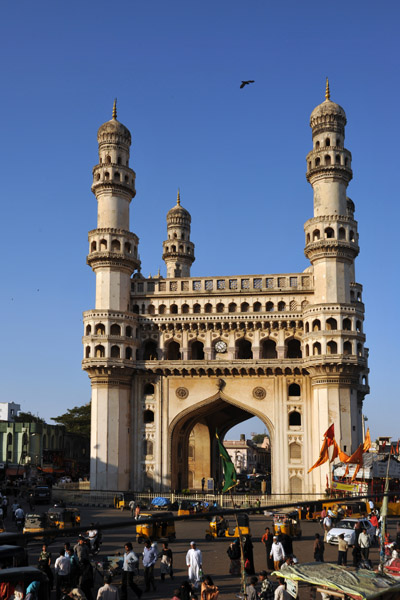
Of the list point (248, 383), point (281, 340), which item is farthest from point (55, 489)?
point (281, 340)

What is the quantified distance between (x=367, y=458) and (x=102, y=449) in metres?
19.8

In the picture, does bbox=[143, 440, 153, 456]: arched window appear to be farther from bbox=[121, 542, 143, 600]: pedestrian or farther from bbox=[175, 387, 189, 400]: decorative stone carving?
bbox=[121, 542, 143, 600]: pedestrian

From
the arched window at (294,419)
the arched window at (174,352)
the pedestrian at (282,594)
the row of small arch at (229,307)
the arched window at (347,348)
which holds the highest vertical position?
the row of small arch at (229,307)

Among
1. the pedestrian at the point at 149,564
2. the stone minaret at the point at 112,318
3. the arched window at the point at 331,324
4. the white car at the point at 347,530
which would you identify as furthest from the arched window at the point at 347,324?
the pedestrian at the point at 149,564

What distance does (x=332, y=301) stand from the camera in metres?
48.5

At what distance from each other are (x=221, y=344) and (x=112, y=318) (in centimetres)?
862

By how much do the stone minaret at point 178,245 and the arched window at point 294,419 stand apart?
24052mm

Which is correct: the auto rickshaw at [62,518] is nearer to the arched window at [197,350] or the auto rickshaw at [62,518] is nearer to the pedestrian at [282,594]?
the pedestrian at [282,594]

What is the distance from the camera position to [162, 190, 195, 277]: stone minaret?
6969cm

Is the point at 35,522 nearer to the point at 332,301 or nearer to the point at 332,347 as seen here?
the point at 332,347

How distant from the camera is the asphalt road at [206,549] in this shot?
773 inches

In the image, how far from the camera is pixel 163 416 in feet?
168

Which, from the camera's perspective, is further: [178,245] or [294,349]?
[178,245]

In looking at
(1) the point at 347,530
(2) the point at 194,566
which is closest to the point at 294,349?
(1) the point at 347,530
